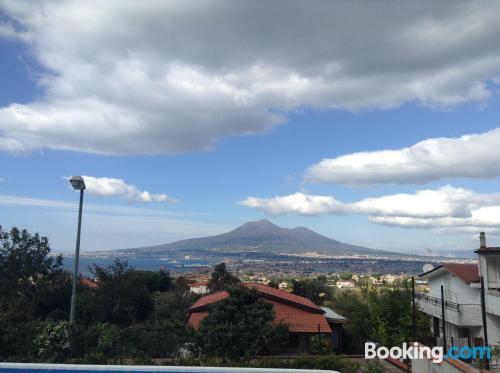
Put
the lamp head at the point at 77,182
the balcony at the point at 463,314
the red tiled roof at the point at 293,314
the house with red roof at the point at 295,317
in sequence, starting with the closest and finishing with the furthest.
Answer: the lamp head at the point at 77,182
the balcony at the point at 463,314
the house with red roof at the point at 295,317
the red tiled roof at the point at 293,314

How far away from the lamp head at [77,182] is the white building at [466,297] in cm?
1500

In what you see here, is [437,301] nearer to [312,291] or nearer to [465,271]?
[465,271]

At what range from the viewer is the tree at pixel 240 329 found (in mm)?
14523

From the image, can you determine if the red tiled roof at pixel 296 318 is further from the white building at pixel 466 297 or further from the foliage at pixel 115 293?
the white building at pixel 466 297

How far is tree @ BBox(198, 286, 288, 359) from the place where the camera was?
1452 cm

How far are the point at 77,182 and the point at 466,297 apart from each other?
1863 cm

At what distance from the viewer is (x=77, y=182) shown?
39.1 feet

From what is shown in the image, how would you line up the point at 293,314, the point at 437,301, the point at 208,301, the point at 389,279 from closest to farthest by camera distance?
the point at 437,301 → the point at 293,314 → the point at 208,301 → the point at 389,279

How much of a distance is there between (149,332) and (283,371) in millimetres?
6100

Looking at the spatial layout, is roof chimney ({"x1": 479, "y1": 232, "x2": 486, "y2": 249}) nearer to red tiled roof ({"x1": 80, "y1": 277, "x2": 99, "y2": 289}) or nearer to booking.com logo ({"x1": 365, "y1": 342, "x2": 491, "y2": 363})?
booking.com logo ({"x1": 365, "y1": 342, "x2": 491, "y2": 363})

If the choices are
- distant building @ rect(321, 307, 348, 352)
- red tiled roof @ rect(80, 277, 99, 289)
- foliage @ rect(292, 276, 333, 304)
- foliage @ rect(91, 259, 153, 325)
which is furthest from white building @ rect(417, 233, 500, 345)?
red tiled roof @ rect(80, 277, 99, 289)

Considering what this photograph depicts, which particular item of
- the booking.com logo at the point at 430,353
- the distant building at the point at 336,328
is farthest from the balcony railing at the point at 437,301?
the booking.com logo at the point at 430,353

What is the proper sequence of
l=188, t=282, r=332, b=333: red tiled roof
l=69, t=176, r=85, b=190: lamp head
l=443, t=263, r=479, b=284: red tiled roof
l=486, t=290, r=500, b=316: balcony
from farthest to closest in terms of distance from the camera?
l=188, t=282, r=332, b=333: red tiled roof < l=443, t=263, r=479, b=284: red tiled roof < l=486, t=290, r=500, b=316: balcony < l=69, t=176, r=85, b=190: lamp head

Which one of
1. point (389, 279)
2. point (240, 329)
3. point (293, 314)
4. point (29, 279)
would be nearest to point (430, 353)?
point (240, 329)
